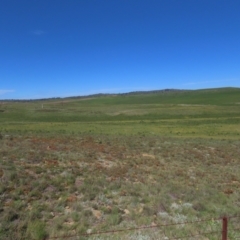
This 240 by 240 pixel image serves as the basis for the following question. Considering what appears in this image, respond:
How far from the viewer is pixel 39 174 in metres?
12.1

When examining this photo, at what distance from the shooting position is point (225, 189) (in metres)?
12.1

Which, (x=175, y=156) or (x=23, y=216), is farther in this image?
(x=175, y=156)

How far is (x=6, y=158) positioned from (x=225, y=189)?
10.7 meters

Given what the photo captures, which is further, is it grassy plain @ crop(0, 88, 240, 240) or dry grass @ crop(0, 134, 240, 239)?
dry grass @ crop(0, 134, 240, 239)

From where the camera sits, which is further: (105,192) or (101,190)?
(101,190)

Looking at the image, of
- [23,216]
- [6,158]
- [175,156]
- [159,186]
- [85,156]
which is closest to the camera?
[23,216]

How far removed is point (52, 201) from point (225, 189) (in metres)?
7.43

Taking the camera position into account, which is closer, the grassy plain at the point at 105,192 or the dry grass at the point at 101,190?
the grassy plain at the point at 105,192

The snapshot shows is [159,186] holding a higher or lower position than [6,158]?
lower

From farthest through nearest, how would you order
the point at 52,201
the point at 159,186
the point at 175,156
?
the point at 175,156, the point at 159,186, the point at 52,201

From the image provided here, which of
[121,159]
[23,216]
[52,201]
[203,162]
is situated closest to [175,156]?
[203,162]

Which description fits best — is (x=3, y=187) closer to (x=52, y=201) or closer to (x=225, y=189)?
(x=52, y=201)

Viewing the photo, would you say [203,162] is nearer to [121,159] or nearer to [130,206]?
[121,159]

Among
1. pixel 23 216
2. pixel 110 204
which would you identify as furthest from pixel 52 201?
pixel 110 204
